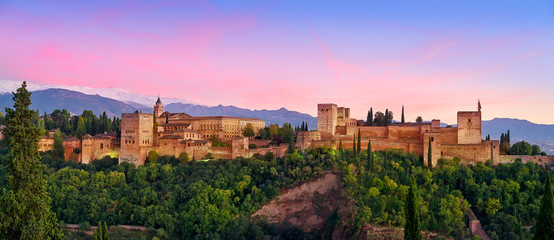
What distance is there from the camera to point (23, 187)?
37.4ft

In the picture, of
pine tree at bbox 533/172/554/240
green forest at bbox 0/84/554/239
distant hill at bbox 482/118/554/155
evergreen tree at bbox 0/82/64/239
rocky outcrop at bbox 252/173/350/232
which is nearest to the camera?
evergreen tree at bbox 0/82/64/239

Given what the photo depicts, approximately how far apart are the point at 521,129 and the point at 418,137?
4729 inches

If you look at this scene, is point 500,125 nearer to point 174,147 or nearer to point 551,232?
point 174,147

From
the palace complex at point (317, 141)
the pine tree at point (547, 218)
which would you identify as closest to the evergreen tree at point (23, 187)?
the pine tree at point (547, 218)

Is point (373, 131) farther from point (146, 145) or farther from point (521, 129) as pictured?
point (521, 129)

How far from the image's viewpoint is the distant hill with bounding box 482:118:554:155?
432 ft

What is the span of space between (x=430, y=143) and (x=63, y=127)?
5133 centimetres

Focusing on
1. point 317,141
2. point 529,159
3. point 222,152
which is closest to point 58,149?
point 222,152

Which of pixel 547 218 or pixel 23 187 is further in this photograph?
pixel 547 218

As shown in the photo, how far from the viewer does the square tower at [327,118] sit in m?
46.2

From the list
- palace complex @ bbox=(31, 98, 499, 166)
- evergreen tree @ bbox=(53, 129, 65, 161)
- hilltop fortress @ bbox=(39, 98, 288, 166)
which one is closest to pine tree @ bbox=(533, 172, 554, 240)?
palace complex @ bbox=(31, 98, 499, 166)

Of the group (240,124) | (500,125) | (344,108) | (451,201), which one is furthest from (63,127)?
(500,125)

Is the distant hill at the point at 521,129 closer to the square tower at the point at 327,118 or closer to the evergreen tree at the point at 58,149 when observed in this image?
the square tower at the point at 327,118

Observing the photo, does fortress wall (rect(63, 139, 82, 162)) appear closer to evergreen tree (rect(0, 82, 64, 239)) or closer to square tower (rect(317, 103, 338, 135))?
square tower (rect(317, 103, 338, 135))
